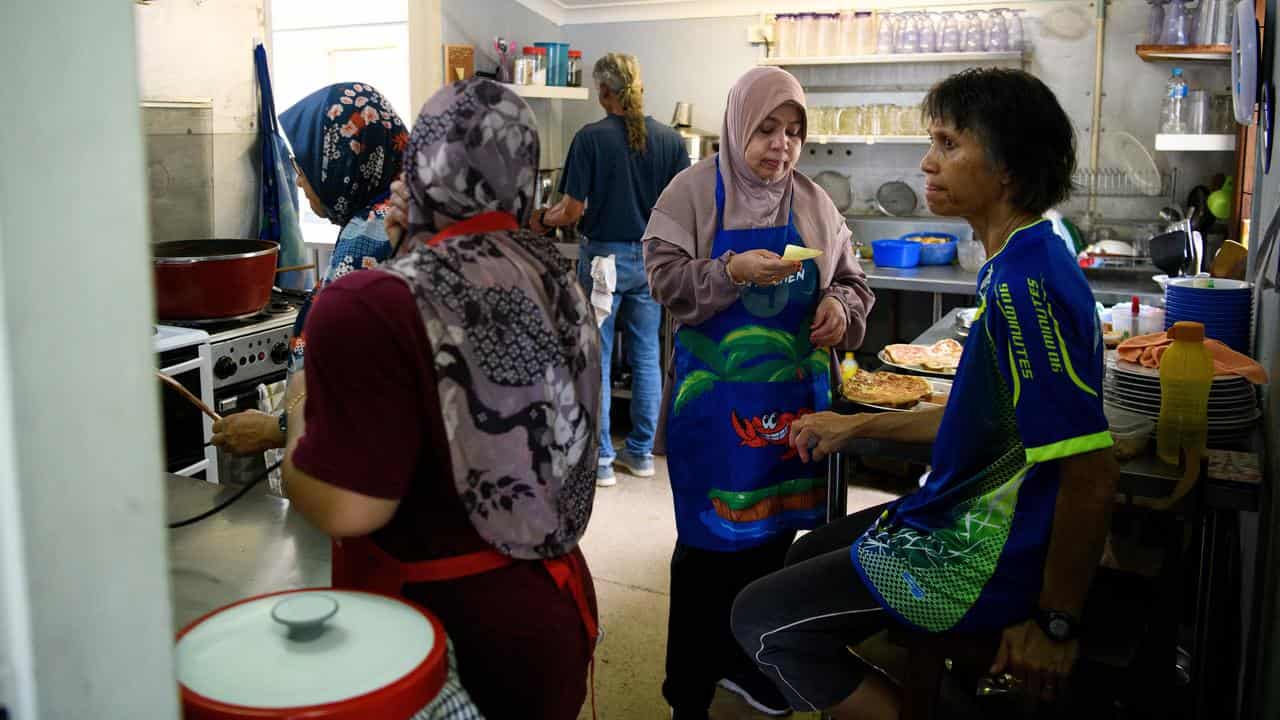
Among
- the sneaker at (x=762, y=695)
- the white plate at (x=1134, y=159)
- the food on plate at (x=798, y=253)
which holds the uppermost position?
the white plate at (x=1134, y=159)

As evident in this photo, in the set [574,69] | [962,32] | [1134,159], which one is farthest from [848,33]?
[1134,159]

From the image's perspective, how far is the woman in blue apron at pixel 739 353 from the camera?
245 cm

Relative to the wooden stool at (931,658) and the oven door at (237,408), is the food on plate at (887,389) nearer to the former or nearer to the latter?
the wooden stool at (931,658)

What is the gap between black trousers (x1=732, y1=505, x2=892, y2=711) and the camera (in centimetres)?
188

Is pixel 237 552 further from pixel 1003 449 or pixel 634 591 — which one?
pixel 634 591

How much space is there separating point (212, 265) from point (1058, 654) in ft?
8.66

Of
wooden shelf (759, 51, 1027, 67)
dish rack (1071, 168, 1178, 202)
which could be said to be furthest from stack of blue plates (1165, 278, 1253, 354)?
wooden shelf (759, 51, 1027, 67)

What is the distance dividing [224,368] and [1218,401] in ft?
8.94

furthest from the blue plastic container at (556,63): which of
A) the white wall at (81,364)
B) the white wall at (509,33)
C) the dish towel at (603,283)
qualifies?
the white wall at (81,364)

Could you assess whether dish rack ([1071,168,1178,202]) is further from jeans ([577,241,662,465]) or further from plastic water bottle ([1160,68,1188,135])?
jeans ([577,241,662,465])

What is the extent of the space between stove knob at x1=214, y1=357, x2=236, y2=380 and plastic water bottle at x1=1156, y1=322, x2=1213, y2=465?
2.60 metres

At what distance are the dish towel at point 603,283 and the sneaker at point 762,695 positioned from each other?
222 cm

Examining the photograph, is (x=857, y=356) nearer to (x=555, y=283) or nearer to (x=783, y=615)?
(x=783, y=615)

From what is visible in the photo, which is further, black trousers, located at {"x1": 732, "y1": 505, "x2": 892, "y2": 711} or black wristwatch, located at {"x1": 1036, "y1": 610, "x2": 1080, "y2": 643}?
black trousers, located at {"x1": 732, "y1": 505, "x2": 892, "y2": 711}
